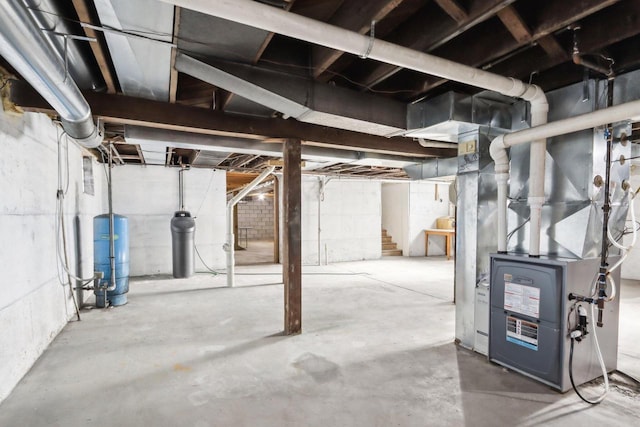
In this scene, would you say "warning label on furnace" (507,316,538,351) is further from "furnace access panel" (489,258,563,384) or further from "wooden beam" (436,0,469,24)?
"wooden beam" (436,0,469,24)

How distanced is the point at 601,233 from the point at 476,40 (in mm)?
1542

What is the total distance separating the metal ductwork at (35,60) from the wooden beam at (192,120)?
1.15 feet

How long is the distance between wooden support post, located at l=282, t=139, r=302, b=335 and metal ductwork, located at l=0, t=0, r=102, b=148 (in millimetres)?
1608

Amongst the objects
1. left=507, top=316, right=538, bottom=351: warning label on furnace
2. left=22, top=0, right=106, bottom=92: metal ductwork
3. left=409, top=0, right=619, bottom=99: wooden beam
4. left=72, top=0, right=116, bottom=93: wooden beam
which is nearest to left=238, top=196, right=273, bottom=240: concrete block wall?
left=22, top=0, right=106, bottom=92: metal ductwork

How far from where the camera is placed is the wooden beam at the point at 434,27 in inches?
63.1

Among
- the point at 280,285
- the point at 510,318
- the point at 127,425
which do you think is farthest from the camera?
the point at 280,285

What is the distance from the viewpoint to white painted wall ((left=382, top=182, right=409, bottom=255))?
9180 mm

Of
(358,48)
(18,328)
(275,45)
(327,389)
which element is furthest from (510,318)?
(18,328)

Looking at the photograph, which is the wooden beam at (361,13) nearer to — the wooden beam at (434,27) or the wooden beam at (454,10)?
the wooden beam at (454,10)

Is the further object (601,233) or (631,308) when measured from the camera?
(631,308)

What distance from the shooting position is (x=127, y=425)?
6.10 ft

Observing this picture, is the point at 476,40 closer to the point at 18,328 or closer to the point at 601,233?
the point at 601,233

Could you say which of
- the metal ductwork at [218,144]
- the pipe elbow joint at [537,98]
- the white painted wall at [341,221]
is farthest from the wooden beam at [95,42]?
the white painted wall at [341,221]

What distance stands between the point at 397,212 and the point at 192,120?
Answer: 7.48 metres
